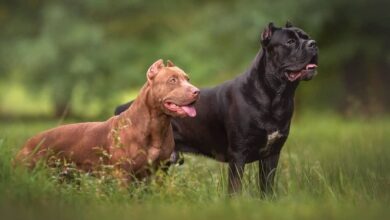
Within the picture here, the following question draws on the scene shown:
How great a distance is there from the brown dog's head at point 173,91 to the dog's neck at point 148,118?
0.21 feet

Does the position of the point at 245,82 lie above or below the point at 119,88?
below

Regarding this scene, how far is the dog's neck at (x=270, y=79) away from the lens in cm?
770

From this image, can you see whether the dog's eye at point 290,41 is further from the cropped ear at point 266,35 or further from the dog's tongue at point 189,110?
the dog's tongue at point 189,110

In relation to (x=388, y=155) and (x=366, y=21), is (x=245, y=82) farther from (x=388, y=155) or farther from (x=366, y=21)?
(x=366, y=21)

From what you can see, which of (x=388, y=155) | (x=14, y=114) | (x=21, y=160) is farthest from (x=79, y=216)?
(x=14, y=114)

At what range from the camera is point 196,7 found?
901 inches

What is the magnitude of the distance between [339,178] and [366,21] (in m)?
11.7

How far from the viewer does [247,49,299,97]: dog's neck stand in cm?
770

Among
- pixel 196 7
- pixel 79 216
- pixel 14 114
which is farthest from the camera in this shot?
pixel 14 114

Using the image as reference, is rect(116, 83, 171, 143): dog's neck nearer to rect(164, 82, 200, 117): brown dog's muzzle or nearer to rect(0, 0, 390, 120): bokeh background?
rect(164, 82, 200, 117): brown dog's muzzle

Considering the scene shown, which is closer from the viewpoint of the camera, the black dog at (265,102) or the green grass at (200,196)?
the green grass at (200,196)

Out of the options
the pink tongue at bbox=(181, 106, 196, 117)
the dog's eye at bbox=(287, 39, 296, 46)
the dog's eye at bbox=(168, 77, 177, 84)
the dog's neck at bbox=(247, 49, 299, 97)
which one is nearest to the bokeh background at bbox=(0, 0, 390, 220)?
the pink tongue at bbox=(181, 106, 196, 117)

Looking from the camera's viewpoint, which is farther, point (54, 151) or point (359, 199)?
point (54, 151)

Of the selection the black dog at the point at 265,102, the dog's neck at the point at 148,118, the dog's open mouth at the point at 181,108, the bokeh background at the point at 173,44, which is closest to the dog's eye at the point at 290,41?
the black dog at the point at 265,102
